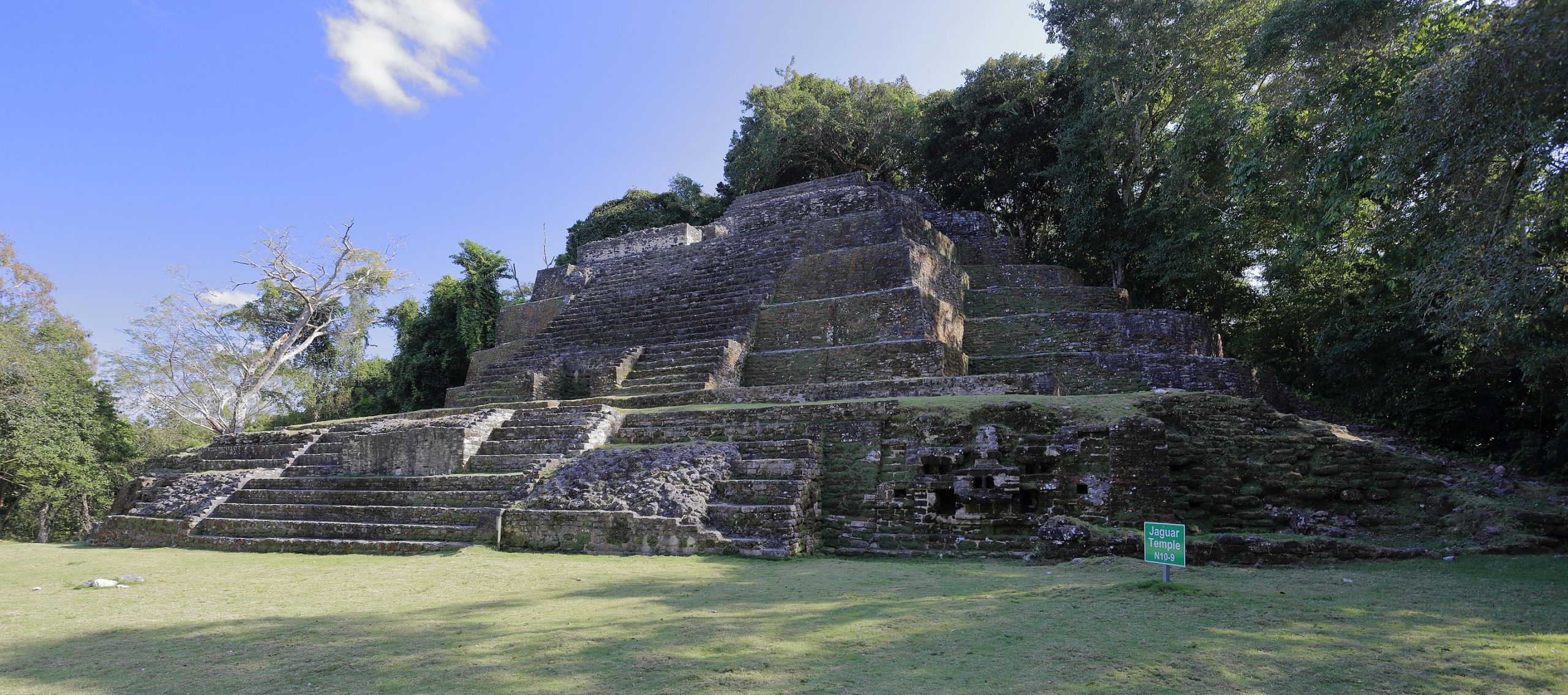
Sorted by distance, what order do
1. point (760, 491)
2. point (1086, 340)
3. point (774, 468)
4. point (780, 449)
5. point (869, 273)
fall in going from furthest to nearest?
1. point (869, 273)
2. point (1086, 340)
3. point (780, 449)
4. point (774, 468)
5. point (760, 491)

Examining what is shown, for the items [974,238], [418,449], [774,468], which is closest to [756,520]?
[774,468]

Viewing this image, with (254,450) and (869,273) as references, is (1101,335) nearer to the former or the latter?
(869,273)

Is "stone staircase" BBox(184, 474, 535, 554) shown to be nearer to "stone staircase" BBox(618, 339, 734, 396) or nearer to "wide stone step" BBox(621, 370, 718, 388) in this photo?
"stone staircase" BBox(618, 339, 734, 396)

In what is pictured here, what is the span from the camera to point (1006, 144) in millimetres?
23562

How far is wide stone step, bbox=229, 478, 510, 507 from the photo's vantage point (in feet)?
28.9

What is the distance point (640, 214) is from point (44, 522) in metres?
19.6

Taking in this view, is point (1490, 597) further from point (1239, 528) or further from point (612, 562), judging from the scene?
point (612, 562)

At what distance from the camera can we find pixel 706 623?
4.14 metres

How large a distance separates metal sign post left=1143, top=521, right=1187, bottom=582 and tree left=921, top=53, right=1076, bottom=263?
18325 millimetres

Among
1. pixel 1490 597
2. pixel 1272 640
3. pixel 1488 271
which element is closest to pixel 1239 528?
pixel 1490 597

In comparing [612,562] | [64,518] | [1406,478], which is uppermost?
[1406,478]

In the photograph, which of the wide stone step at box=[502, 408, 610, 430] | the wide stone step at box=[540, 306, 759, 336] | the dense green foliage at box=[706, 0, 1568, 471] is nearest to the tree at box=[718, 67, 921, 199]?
the dense green foliage at box=[706, 0, 1568, 471]

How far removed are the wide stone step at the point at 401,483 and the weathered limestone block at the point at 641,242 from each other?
10664 millimetres

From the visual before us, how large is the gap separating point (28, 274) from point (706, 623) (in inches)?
928
